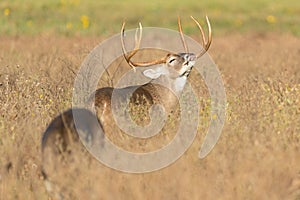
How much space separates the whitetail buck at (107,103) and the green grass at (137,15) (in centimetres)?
1075

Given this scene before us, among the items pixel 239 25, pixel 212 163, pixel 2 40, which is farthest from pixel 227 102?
pixel 239 25

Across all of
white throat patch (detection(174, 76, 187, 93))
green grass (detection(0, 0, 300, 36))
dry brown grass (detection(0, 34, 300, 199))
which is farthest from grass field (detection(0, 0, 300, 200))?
green grass (detection(0, 0, 300, 36))

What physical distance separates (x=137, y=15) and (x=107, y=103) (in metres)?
20.4

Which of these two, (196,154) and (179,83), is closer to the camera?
(196,154)

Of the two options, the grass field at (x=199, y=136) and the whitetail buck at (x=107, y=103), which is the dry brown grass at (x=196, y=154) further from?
the whitetail buck at (x=107, y=103)

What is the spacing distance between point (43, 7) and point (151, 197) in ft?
78.1

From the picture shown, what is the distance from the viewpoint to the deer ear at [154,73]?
945 centimetres

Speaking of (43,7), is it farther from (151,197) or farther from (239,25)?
(151,197)

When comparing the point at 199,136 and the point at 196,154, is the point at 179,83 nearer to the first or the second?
the point at 199,136

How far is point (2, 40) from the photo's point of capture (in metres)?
16.9

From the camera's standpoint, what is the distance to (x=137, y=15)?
2797cm

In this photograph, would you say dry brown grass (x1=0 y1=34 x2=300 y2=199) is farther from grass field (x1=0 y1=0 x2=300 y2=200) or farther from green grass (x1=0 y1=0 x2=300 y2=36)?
green grass (x1=0 y1=0 x2=300 y2=36)

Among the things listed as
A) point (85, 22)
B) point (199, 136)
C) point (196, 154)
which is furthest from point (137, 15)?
point (196, 154)

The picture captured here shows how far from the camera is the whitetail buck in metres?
5.65
